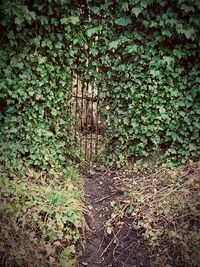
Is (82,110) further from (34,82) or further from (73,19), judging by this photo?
(73,19)

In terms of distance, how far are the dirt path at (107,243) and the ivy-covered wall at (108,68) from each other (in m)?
1.15

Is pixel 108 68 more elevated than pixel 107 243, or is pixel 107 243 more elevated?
pixel 108 68

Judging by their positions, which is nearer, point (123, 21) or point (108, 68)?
point (123, 21)

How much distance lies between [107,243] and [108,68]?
10.2 feet

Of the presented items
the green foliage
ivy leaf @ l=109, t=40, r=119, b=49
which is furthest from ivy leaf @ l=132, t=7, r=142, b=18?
the green foliage

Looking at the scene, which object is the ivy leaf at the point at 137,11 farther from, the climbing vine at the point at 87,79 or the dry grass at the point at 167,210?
the dry grass at the point at 167,210

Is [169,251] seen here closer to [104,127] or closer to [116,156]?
[116,156]

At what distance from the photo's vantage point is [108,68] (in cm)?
555

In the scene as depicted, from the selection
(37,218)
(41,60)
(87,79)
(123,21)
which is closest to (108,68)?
(87,79)

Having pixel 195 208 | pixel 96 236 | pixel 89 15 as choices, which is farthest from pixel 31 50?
pixel 195 208

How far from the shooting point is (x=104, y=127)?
6.07 m

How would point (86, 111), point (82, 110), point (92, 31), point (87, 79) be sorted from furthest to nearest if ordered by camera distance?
point (82, 110) → point (86, 111) → point (87, 79) → point (92, 31)

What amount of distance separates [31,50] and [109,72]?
145 centimetres

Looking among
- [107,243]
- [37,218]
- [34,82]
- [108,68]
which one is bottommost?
[107,243]
